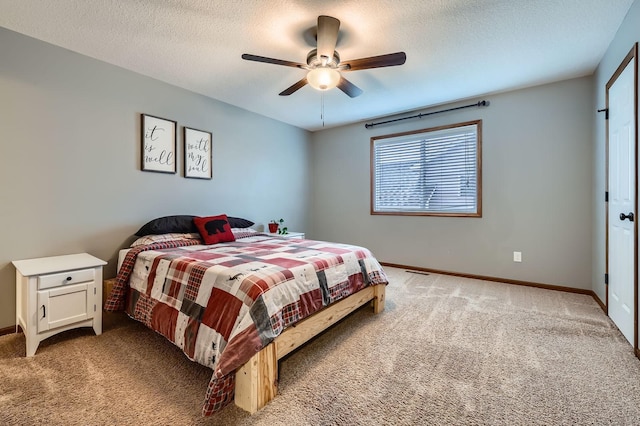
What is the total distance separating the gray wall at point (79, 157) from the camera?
7.51 feet

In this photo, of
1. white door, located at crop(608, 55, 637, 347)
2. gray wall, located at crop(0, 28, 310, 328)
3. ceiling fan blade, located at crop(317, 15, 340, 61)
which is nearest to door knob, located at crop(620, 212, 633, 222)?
white door, located at crop(608, 55, 637, 347)

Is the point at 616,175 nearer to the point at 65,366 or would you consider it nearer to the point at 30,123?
the point at 65,366

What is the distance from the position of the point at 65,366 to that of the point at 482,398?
249cm

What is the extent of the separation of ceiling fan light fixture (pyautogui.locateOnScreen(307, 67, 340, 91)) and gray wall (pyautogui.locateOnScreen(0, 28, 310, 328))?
74.4 inches

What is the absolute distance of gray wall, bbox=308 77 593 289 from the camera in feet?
10.5

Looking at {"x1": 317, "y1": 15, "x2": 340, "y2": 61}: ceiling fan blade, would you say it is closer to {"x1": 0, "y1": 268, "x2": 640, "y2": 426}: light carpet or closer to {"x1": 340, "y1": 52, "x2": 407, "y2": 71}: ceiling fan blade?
{"x1": 340, "y1": 52, "x2": 407, "y2": 71}: ceiling fan blade

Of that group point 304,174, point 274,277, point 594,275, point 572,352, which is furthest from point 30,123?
point 594,275

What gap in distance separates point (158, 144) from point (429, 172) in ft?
11.6

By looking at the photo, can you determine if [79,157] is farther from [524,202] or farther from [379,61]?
[524,202]

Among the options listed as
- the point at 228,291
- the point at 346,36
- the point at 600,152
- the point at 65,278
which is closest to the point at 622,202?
the point at 600,152

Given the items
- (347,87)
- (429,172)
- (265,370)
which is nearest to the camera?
(265,370)

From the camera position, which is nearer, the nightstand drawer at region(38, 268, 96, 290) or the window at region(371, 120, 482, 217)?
the nightstand drawer at region(38, 268, 96, 290)

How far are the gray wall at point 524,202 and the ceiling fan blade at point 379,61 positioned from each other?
2235 mm

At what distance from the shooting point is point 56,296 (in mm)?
2047
